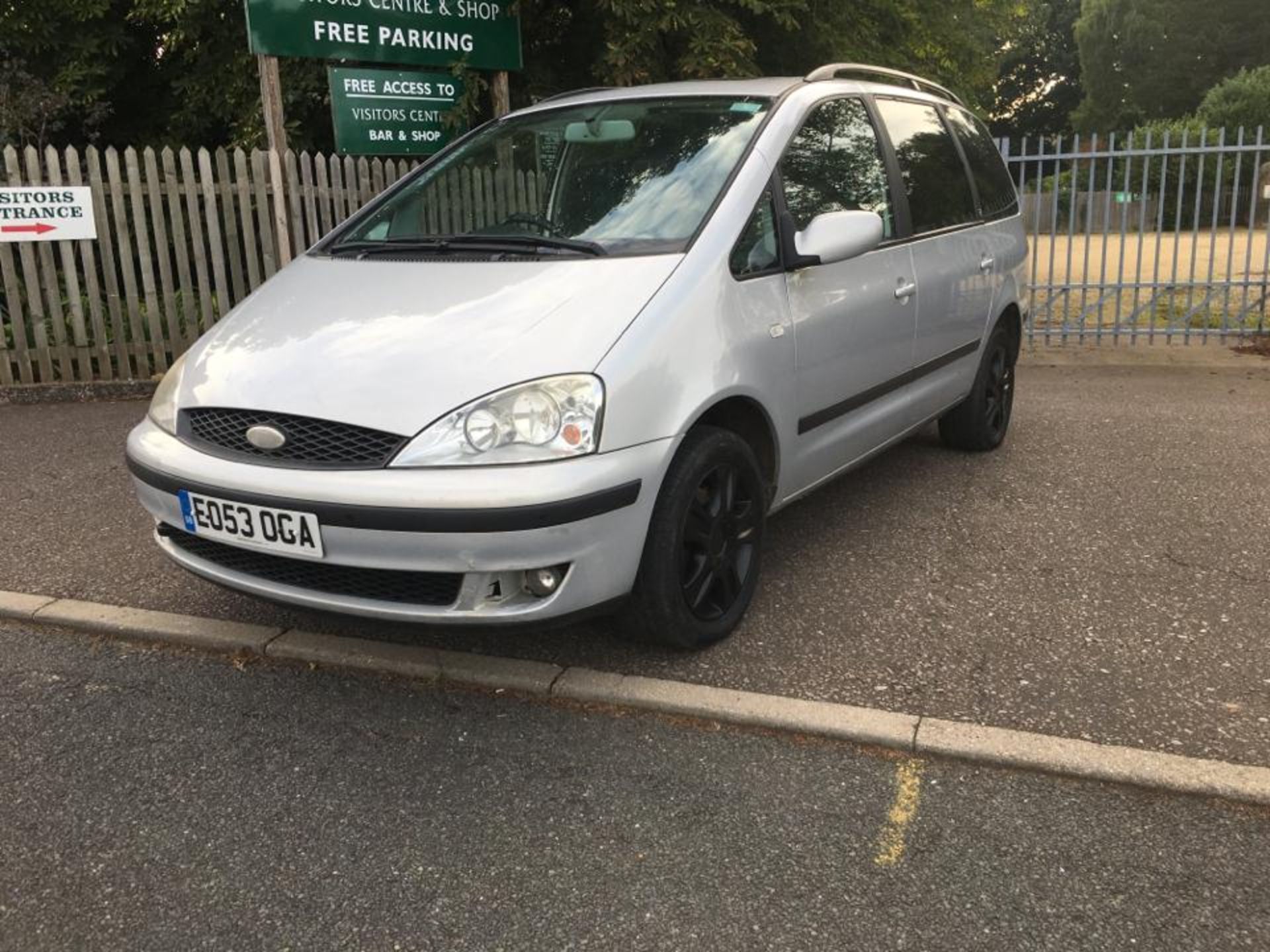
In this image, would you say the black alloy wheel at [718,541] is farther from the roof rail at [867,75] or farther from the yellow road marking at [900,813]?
the roof rail at [867,75]

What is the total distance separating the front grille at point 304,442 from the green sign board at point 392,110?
5.57m

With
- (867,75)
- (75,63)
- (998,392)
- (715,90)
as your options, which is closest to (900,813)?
(715,90)

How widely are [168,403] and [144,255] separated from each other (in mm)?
4614

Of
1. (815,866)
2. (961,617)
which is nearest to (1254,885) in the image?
(815,866)

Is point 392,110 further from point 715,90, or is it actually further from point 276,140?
point 715,90

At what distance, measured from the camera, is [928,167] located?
15.6ft

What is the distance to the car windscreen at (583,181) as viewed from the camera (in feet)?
11.4

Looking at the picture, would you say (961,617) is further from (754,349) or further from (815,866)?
(815,866)

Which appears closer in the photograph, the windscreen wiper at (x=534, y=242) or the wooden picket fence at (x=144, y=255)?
the windscreen wiper at (x=534, y=242)

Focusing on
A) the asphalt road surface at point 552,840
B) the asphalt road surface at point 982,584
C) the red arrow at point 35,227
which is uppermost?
the red arrow at point 35,227

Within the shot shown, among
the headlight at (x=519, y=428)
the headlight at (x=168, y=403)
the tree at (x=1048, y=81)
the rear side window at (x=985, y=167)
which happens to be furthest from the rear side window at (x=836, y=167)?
the tree at (x=1048, y=81)

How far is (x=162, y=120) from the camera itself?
10531mm

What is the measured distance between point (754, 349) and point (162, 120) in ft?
30.5

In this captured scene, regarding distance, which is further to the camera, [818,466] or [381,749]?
[818,466]
